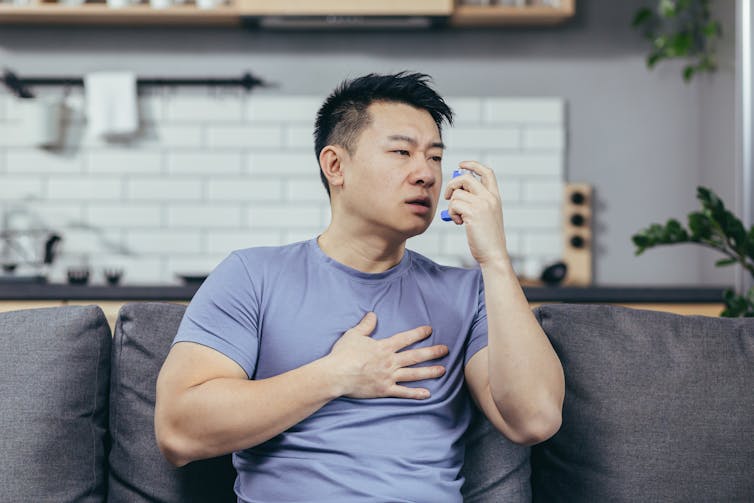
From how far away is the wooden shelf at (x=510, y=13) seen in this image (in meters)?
3.15

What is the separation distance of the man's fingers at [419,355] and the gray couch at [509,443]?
0.65 ft

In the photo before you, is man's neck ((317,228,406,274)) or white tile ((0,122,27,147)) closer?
man's neck ((317,228,406,274))

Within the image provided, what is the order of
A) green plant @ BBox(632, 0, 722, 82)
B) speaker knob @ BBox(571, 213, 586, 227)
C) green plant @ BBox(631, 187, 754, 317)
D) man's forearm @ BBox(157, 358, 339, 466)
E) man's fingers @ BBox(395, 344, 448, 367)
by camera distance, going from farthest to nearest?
speaker knob @ BBox(571, 213, 586, 227) → green plant @ BBox(632, 0, 722, 82) → green plant @ BBox(631, 187, 754, 317) → man's fingers @ BBox(395, 344, 448, 367) → man's forearm @ BBox(157, 358, 339, 466)

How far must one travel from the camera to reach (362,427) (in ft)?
4.12

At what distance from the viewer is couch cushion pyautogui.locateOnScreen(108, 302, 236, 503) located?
137 centimetres

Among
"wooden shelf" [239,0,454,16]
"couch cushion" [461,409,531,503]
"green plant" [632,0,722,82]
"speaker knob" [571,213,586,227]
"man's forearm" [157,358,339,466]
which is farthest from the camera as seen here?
"speaker knob" [571,213,586,227]

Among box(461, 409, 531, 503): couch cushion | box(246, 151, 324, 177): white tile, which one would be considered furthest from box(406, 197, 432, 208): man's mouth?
box(246, 151, 324, 177): white tile

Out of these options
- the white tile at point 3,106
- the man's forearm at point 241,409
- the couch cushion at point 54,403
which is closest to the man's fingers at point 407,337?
the man's forearm at point 241,409

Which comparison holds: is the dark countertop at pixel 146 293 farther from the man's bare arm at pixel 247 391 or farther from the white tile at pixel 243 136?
the man's bare arm at pixel 247 391

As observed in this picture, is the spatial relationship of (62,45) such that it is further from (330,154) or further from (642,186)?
(642,186)

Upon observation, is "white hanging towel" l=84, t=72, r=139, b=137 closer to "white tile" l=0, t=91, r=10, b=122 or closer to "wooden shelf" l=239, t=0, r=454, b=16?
"white tile" l=0, t=91, r=10, b=122

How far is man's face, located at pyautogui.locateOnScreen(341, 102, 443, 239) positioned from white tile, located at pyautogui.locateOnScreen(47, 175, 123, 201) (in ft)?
7.26

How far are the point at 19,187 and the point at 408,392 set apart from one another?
8.77ft

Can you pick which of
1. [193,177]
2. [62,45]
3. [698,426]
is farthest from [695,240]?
[62,45]
